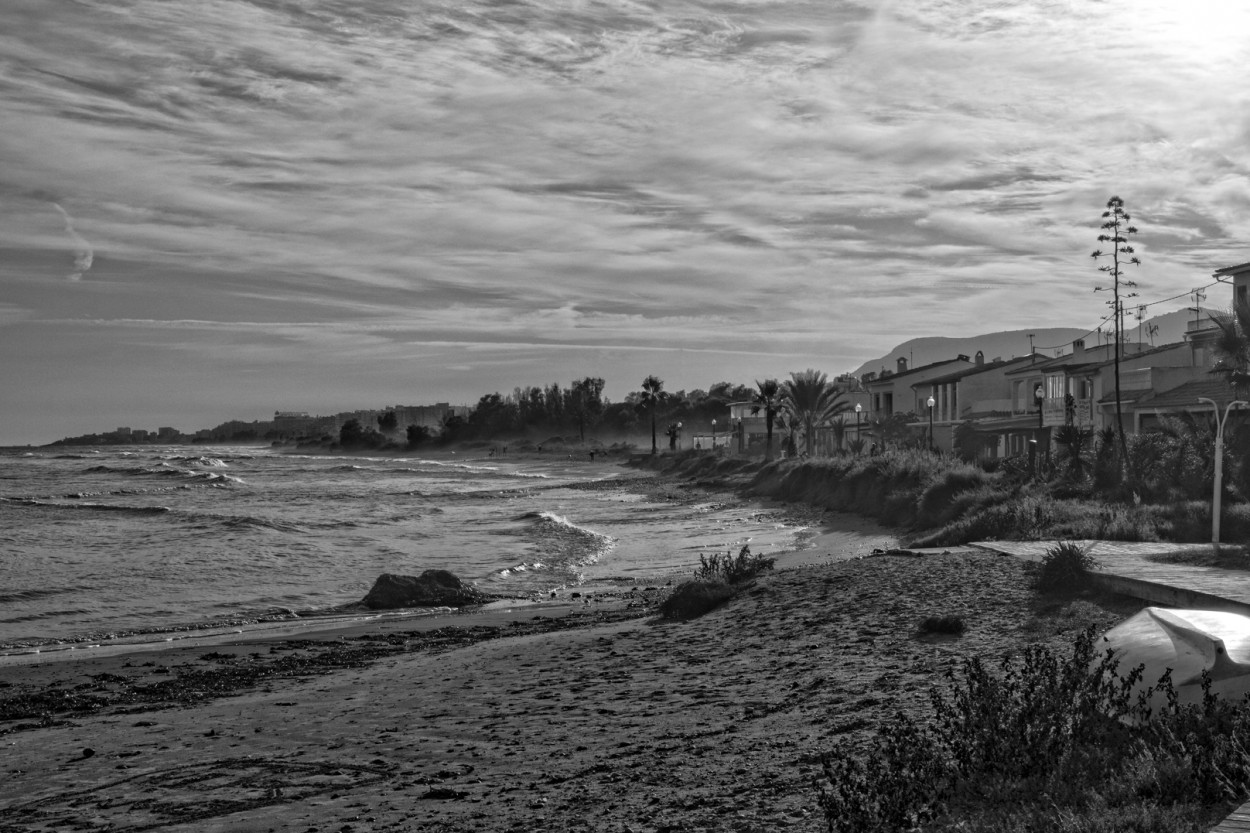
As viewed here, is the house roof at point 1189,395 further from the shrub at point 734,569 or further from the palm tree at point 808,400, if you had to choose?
the shrub at point 734,569

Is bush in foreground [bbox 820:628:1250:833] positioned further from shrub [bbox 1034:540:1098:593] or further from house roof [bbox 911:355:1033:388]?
house roof [bbox 911:355:1033:388]

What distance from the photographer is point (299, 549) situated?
83.3ft

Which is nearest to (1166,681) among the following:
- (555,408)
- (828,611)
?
(828,611)

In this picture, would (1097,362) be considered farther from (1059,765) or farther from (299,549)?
(1059,765)

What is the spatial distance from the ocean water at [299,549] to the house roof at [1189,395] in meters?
14.4

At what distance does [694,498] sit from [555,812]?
4215cm

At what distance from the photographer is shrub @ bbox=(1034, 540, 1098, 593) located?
10.5 meters

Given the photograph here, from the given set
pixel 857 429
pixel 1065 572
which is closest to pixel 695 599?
pixel 1065 572

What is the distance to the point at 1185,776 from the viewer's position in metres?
4.74

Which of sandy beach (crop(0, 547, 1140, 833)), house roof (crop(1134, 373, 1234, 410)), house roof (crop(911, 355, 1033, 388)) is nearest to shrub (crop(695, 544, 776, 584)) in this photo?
sandy beach (crop(0, 547, 1140, 833))

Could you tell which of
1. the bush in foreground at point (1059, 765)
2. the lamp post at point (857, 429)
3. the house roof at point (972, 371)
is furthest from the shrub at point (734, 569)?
the house roof at point (972, 371)

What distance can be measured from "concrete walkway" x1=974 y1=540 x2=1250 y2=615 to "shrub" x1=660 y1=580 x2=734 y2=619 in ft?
11.4

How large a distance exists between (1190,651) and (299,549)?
22.1 metres

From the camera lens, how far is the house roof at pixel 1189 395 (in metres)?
35.5
